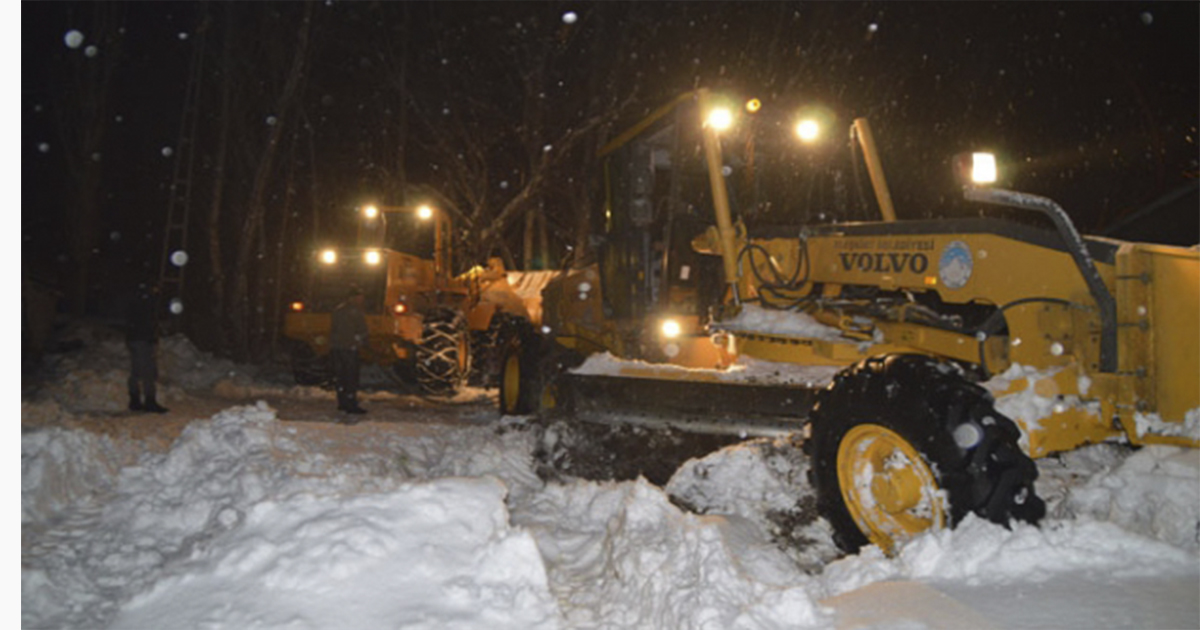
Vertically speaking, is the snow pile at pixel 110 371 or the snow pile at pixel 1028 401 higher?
the snow pile at pixel 1028 401

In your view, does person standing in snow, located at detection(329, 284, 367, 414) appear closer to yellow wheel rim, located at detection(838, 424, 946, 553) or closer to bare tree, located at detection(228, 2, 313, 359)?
yellow wheel rim, located at detection(838, 424, 946, 553)

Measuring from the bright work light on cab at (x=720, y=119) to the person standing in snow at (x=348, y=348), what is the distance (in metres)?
6.85

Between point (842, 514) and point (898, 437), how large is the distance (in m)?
0.61

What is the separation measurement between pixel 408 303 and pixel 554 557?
31.9 ft

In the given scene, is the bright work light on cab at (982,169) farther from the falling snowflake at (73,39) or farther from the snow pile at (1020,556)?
the falling snowflake at (73,39)

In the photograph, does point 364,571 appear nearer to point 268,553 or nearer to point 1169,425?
point 268,553

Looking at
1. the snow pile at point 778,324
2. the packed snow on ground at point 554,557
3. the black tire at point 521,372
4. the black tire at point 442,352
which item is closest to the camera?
the packed snow on ground at point 554,557

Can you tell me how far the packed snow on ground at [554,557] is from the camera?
3270mm

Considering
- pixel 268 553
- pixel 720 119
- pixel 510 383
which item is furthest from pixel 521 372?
pixel 268 553

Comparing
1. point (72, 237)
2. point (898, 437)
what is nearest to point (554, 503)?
point (898, 437)

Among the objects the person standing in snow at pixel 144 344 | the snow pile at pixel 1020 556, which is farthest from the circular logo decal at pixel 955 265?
the person standing in snow at pixel 144 344

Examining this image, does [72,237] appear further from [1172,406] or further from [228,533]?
[1172,406]

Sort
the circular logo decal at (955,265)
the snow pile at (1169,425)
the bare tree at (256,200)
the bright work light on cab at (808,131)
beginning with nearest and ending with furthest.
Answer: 1. the snow pile at (1169,425)
2. the circular logo decal at (955,265)
3. the bright work light on cab at (808,131)
4. the bare tree at (256,200)

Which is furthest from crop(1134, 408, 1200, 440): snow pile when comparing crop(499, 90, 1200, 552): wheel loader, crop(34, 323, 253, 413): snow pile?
crop(34, 323, 253, 413): snow pile
